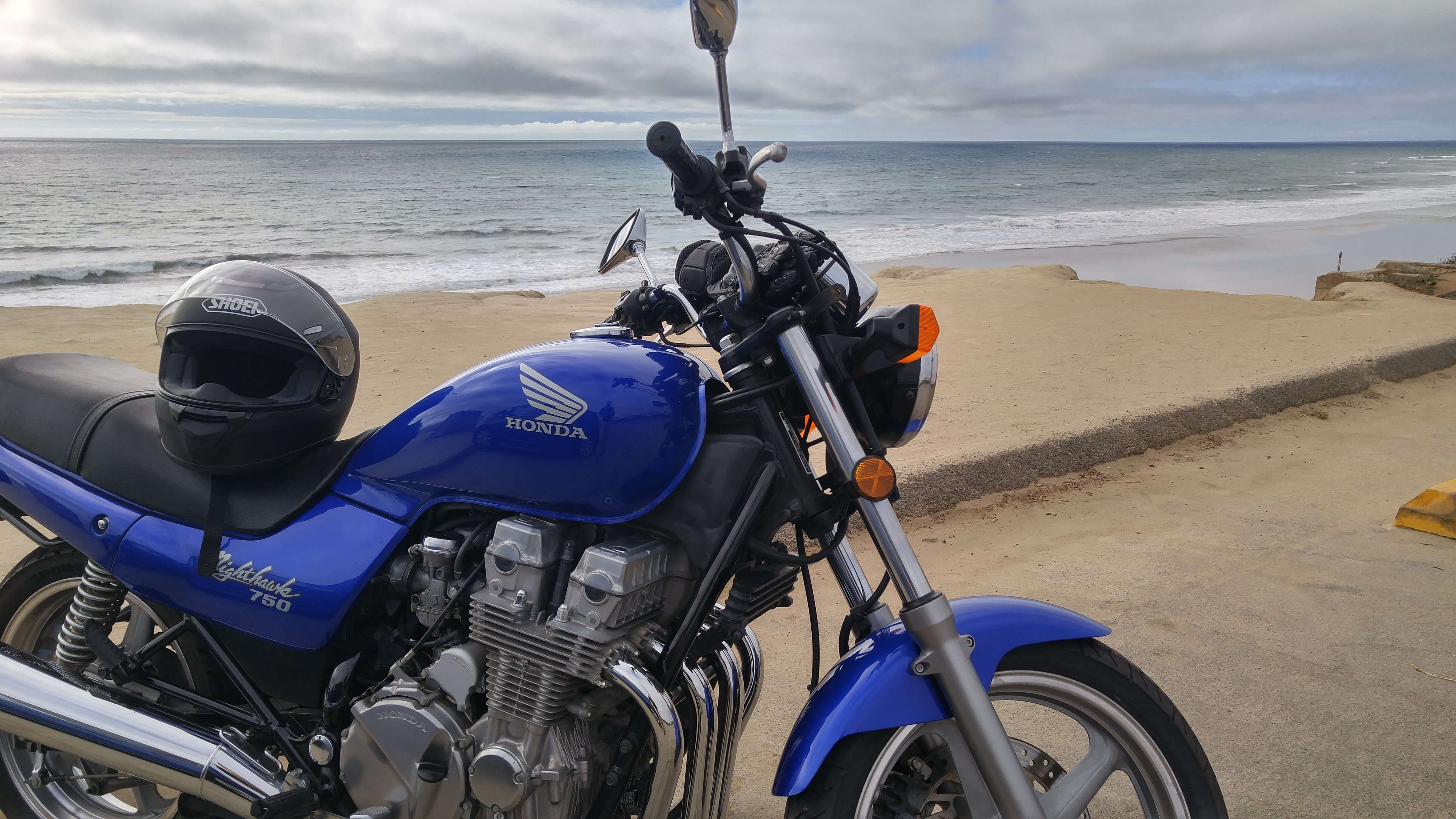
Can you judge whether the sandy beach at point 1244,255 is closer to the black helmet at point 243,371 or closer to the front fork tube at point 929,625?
the front fork tube at point 929,625

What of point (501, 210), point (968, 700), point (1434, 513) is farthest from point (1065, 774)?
point (501, 210)

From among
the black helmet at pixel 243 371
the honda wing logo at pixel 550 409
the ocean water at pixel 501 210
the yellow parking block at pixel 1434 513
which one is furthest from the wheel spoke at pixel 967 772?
the ocean water at pixel 501 210

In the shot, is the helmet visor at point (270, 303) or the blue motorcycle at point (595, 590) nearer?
the blue motorcycle at point (595, 590)

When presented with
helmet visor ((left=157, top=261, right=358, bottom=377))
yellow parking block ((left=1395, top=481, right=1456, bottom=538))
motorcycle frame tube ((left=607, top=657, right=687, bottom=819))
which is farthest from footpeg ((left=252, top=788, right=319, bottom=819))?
yellow parking block ((left=1395, top=481, right=1456, bottom=538))

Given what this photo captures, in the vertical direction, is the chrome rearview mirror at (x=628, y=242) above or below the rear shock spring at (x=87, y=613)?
above

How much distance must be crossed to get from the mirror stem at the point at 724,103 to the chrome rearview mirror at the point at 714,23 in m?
0.01

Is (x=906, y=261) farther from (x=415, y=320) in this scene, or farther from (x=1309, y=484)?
(x=1309, y=484)

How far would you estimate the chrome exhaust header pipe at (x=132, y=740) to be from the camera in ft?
5.62

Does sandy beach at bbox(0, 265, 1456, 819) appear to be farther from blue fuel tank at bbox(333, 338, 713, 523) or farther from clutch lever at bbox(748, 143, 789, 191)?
clutch lever at bbox(748, 143, 789, 191)

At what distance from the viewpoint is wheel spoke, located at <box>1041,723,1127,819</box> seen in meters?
1.59

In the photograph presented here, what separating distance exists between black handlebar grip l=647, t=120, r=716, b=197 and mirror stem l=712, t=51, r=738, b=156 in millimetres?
45

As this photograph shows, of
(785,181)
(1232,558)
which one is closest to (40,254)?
(1232,558)

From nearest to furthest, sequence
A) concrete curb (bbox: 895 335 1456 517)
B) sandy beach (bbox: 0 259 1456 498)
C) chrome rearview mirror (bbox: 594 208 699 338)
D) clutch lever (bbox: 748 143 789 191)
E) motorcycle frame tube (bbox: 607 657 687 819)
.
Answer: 1. clutch lever (bbox: 748 143 789 191)
2. motorcycle frame tube (bbox: 607 657 687 819)
3. chrome rearview mirror (bbox: 594 208 699 338)
4. concrete curb (bbox: 895 335 1456 517)
5. sandy beach (bbox: 0 259 1456 498)

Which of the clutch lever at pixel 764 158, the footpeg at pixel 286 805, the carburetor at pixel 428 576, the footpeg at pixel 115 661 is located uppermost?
the clutch lever at pixel 764 158
